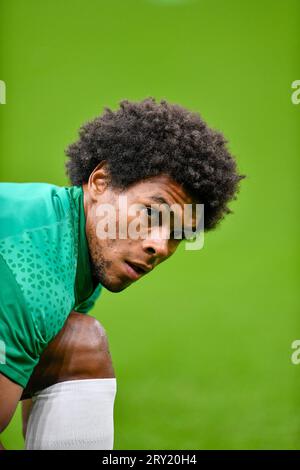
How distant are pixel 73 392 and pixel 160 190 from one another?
0.31 m

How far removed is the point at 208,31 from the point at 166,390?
877 millimetres

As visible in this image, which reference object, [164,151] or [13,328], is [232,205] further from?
[13,328]

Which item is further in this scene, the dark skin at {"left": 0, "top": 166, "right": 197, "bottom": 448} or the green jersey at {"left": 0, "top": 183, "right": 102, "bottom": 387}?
the dark skin at {"left": 0, "top": 166, "right": 197, "bottom": 448}

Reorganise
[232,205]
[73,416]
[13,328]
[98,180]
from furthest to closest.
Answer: [232,205] < [98,180] < [73,416] < [13,328]

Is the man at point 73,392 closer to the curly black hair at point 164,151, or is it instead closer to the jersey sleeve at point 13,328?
the jersey sleeve at point 13,328

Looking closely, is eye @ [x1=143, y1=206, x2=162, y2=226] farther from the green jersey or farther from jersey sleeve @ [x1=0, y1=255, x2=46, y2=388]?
jersey sleeve @ [x1=0, y1=255, x2=46, y2=388]

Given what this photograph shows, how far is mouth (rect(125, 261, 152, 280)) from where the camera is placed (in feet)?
2.88

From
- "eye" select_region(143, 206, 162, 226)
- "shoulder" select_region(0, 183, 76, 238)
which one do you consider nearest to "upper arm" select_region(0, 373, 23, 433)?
"shoulder" select_region(0, 183, 76, 238)

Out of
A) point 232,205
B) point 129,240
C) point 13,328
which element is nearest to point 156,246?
point 129,240

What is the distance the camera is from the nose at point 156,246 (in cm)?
86

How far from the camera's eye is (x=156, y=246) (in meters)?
0.86

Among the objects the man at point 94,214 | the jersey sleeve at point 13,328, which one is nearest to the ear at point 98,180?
the man at point 94,214

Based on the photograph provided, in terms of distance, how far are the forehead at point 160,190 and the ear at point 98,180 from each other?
5 centimetres
